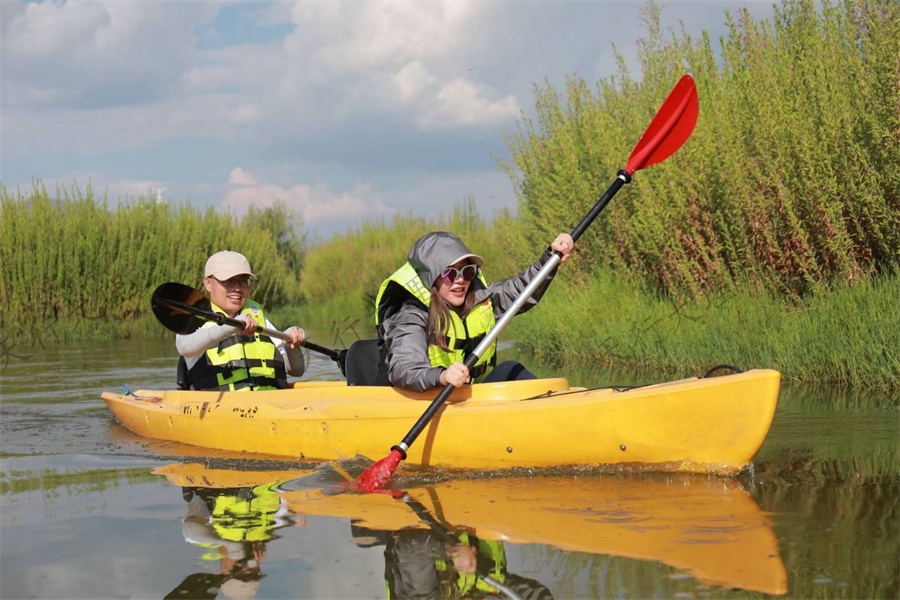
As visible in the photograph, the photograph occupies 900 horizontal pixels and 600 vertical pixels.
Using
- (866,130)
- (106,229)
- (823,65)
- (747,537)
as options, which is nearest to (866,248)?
(866,130)

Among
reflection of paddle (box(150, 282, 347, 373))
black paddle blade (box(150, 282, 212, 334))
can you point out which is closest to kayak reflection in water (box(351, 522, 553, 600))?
reflection of paddle (box(150, 282, 347, 373))

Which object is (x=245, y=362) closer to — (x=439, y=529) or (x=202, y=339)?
(x=202, y=339)

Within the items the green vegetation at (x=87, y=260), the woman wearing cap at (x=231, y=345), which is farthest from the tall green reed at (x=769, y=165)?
the green vegetation at (x=87, y=260)

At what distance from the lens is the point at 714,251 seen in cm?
834

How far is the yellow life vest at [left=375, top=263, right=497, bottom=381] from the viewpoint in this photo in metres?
5.17

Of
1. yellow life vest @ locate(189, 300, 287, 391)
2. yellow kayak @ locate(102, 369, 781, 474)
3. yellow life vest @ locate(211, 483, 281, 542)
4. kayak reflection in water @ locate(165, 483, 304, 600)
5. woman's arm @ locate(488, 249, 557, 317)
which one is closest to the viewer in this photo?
kayak reflection in water @ locate(165, 483, 304, 600)

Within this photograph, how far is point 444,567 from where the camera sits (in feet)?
11.0

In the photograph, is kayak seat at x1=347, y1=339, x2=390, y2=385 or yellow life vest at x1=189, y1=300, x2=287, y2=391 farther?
yellow life vest at x1=189, y1=300, x2=287, y2=391

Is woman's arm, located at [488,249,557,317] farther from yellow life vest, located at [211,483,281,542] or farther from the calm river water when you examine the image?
yellow life vest, located at [211,483,281,542]

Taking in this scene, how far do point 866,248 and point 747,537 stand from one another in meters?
4.26

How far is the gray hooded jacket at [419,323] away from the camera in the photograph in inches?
200

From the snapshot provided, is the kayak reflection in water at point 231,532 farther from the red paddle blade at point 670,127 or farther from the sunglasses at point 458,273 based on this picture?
the red paddle blade at point 670,127

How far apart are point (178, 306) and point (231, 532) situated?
97.2 inches

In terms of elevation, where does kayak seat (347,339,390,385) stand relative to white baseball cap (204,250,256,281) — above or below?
below
